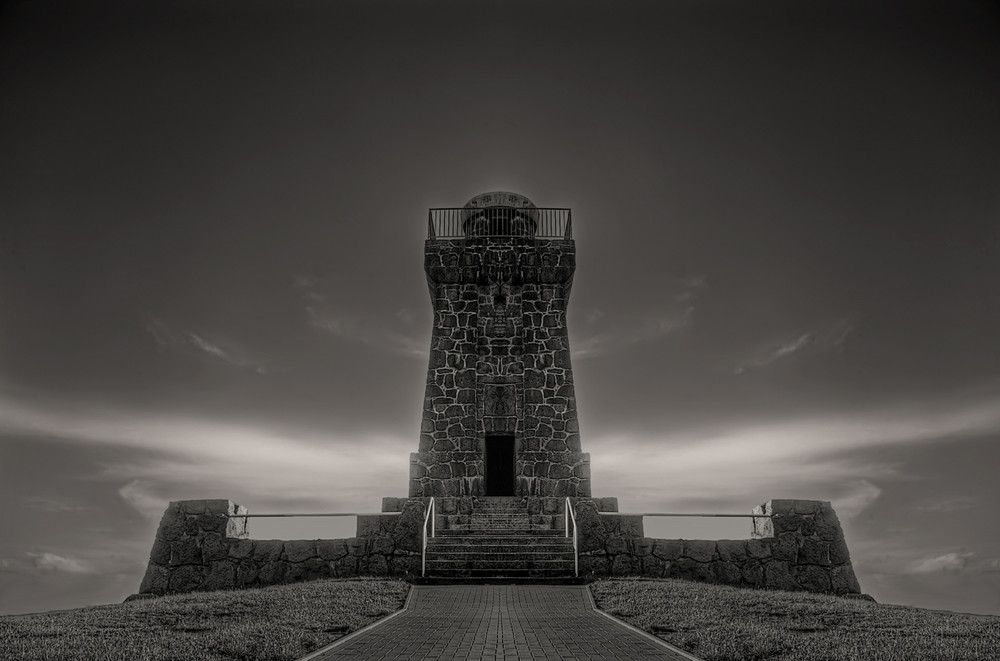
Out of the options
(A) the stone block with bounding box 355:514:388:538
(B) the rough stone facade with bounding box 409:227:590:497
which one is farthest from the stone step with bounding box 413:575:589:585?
(B) the rough stone facade with bounding box 409:227:590:497

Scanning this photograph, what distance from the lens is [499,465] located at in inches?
807

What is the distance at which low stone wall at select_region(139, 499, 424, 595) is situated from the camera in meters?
14.0

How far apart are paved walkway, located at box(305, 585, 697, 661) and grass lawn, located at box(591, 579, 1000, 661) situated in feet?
1.53

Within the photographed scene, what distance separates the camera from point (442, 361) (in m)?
21.2

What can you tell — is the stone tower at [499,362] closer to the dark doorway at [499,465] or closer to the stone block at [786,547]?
the dark doorway at [499,465]

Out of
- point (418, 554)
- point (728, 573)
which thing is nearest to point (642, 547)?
point (728, 573)

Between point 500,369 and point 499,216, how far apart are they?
497 centimetres

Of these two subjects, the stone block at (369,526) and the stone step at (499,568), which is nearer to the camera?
the stone step at (499,568)

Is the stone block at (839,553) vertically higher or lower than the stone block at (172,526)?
lower

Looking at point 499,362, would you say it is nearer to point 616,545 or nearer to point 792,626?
point 616,545

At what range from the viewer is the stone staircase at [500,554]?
522 inches

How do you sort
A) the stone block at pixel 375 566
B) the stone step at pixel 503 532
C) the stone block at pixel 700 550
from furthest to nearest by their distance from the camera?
the stone step at pixel 503 532, the stone block at pixel 700 550, the stone block at pixel 375 566

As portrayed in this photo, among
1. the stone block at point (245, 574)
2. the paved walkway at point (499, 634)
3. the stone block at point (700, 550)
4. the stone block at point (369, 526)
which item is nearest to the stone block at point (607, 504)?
the stone block at point (700, 550)

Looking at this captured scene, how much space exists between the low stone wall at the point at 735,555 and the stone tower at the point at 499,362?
5409 millimetres
